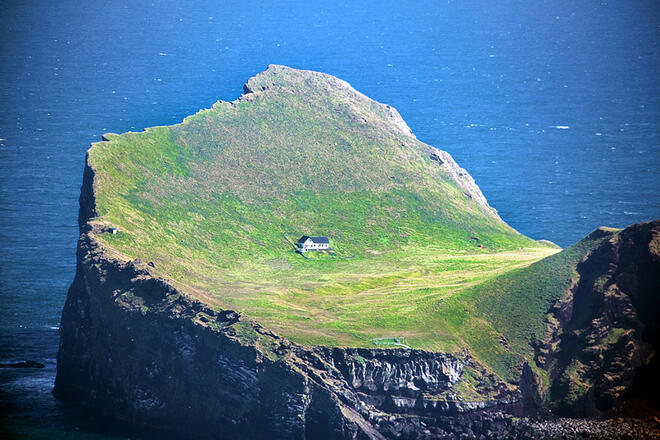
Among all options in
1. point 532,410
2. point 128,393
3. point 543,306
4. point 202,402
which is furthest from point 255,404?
point 543,306

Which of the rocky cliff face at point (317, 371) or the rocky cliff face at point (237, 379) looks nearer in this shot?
the rocky cliff face at point (237, 379)

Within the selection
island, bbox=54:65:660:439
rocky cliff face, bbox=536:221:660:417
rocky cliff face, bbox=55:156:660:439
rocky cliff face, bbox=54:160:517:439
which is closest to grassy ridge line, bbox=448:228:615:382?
island, bbox=54:65:660:439

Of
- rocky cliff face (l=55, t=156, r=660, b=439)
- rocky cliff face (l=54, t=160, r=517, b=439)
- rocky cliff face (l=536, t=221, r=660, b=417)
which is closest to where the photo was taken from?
rocky cliff face (l=54, t=160, r=517, b=439)

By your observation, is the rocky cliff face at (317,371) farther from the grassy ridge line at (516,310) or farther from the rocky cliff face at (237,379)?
the grassy ridge line at (516,310)


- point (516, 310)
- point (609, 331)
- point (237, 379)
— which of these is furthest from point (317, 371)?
point (609, 331)

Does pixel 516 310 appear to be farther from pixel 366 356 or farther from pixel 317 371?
pixel 317 371

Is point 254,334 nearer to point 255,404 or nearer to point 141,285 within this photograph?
point 255,404

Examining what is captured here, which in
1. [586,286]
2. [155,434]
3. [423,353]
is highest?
[586,286]

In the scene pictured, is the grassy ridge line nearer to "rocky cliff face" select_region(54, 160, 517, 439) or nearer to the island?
the island

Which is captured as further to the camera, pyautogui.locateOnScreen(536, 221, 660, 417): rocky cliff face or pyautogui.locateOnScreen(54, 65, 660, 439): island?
pyautogui.locateOnScreen(536, 221, 660, 417): rocky cliff face

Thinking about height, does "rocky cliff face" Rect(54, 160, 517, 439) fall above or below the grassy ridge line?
below

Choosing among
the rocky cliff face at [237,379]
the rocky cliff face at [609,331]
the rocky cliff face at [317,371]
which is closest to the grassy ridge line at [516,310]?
the rocky cliff face at [609,331]
